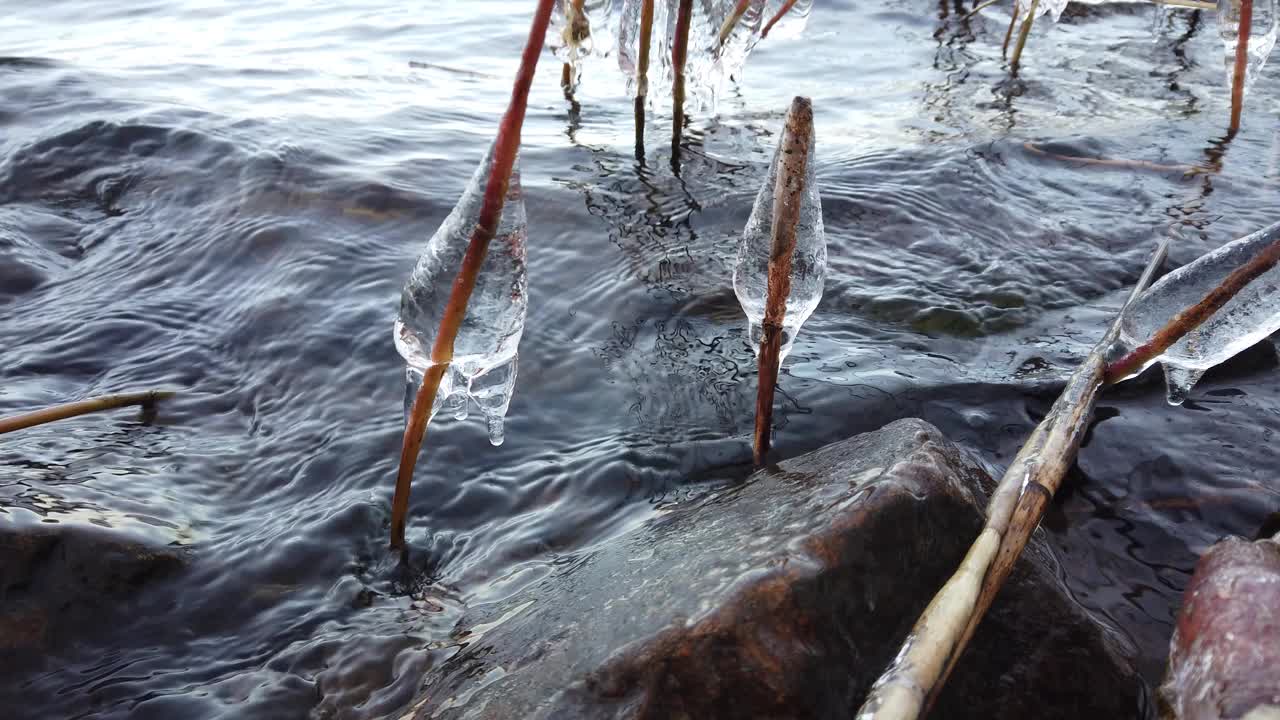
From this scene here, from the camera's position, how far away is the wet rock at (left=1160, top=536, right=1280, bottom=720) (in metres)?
1.19

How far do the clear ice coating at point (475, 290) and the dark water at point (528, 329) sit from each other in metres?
0.65

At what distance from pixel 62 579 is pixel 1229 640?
2248 millimetres

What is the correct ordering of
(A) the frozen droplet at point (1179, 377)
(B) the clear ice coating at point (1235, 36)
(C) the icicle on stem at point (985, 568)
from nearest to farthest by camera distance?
(C) the icicle on stem at point (985, 568)
(A) the frozen droplet at point (1179, 377)
(B) the clear ice coating at point (1235, 36)

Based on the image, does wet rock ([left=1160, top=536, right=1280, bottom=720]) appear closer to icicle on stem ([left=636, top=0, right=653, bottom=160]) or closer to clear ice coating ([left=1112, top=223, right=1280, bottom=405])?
clear ice coating ([left=1112, top=223, right=1280, bottom=405])

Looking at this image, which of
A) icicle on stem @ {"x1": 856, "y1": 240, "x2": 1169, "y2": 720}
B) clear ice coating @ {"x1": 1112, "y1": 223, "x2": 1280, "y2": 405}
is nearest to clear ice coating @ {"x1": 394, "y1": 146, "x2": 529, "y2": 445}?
icicle on stem @ {"x1": 856, "y1": 240, "x2": 1169, "y2": 720}

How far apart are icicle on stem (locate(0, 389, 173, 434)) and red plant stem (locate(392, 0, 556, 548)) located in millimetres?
936

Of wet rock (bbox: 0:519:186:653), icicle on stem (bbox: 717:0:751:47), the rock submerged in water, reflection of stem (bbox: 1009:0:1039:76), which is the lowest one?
wet rock (bbox: 0:519:186:653)

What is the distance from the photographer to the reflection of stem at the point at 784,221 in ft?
4.91

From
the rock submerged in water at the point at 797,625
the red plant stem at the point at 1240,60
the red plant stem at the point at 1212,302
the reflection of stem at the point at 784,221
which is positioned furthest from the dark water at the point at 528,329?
the reflection of stem at the point at 784,221

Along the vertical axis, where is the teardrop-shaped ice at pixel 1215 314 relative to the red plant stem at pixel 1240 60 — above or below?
below

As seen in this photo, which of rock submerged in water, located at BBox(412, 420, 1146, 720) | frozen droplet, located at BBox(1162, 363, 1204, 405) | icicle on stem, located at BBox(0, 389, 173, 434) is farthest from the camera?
frozen droplet, located at BBox(1162, 363, 1204, 405)

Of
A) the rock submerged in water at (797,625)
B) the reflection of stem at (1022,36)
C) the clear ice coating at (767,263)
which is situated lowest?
the rock submerged in water at (797,625)

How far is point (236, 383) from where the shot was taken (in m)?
2.95

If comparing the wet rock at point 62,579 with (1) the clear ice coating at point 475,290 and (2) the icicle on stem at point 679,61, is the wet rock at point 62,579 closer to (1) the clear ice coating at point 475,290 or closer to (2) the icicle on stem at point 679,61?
(1) the clear ice coating at point 475,290
